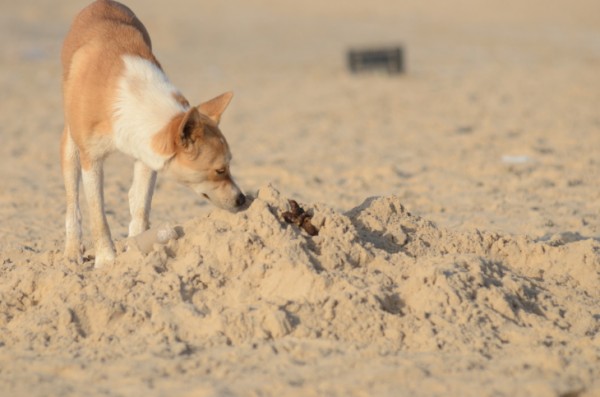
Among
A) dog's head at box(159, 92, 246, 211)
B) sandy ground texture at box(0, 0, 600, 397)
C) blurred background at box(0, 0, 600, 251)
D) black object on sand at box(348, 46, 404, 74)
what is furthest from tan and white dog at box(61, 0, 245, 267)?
black object on sand at box(348, 46, 404, 74)

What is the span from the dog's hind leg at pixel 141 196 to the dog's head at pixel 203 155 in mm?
972

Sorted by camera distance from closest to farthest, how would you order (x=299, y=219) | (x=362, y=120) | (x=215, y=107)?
(x=299, y=219) < (x=215, y=107) < (x=362, y=120)

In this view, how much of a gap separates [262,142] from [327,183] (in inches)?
111

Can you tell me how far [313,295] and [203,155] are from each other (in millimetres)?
1105

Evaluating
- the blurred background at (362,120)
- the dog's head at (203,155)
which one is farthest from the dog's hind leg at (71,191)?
the dog's head at (203,155)

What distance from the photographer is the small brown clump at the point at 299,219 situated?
221 inches

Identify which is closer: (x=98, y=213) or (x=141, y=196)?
(x=98, y=213)

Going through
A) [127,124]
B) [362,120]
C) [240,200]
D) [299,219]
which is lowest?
[362,120]

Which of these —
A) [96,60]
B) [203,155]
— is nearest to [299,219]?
[203,155]

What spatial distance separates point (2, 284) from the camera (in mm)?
5602

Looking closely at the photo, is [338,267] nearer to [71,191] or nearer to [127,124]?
[127,124]

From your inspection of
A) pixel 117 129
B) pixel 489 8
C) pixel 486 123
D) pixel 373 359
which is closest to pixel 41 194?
pixel 117 129

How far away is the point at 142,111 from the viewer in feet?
18.6

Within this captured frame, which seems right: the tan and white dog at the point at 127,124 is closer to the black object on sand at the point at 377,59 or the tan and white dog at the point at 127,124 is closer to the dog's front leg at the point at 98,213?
the dog's front leg at the point at 98,213
